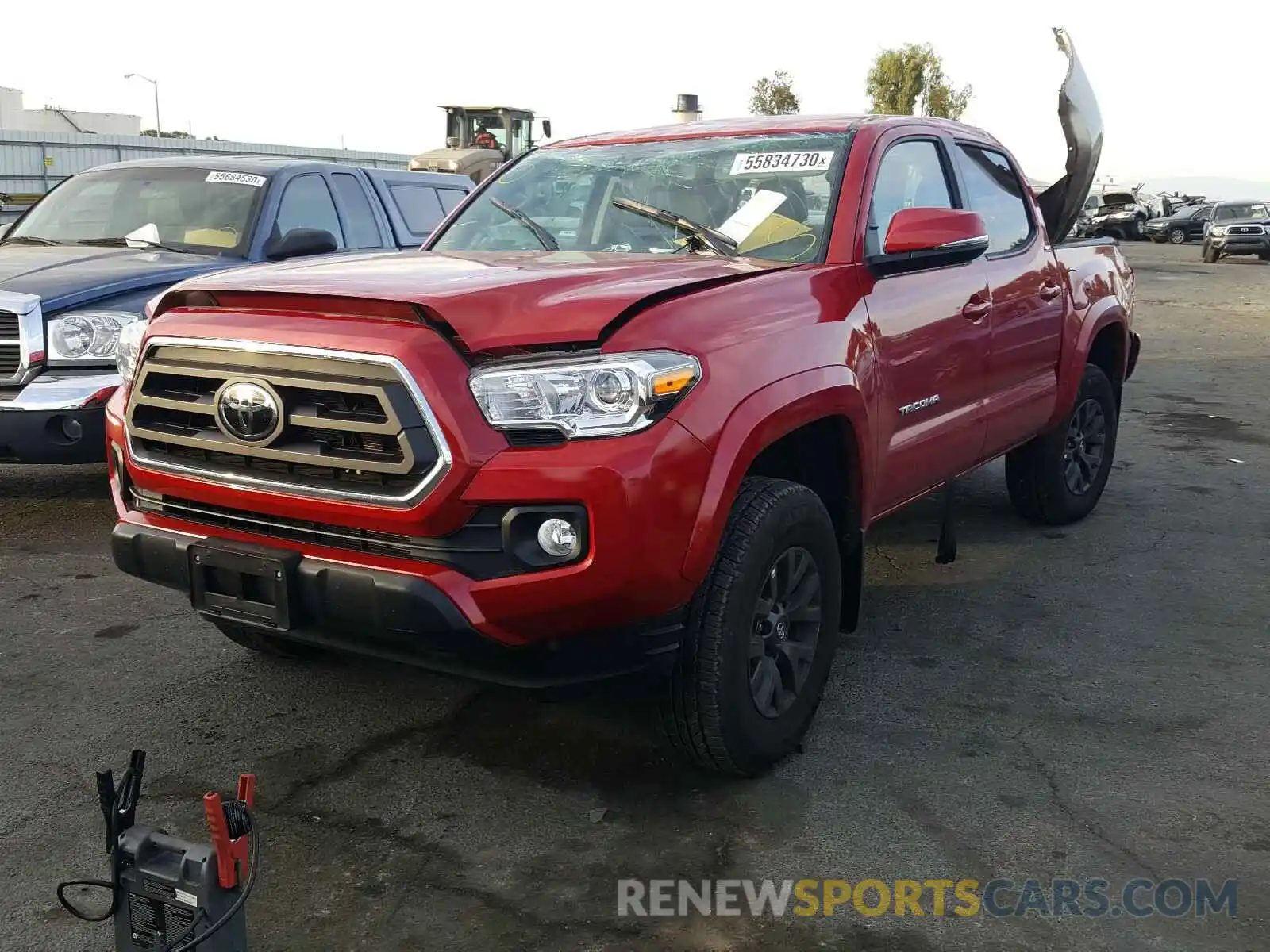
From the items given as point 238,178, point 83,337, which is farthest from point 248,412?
point 238,178

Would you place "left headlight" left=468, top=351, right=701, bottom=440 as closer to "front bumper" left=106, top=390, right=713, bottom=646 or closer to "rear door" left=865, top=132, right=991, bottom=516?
"front bumper" left=106, top=390, right=713, bottom=646

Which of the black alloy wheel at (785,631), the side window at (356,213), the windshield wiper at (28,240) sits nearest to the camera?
the black alloy wheel at (785,631)

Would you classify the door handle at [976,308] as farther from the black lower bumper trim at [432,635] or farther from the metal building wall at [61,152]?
the metal building wall at [61,152]

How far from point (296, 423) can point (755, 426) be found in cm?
113

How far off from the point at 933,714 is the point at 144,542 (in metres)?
2.38

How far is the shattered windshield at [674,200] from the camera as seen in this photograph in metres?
4.11

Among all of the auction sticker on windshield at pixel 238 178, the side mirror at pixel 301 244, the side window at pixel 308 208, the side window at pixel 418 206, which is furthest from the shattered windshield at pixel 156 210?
the side window at pixel 418 206

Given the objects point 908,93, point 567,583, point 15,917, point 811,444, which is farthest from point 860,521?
point 908,93

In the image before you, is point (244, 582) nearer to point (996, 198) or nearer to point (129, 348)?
point (129, 348)

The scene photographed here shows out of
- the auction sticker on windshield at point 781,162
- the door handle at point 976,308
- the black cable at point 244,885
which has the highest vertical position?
the auction sticker on windshield at point 781,162

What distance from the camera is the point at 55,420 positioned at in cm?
553

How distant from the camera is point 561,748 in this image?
3.69m

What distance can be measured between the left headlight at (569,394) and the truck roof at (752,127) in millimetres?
1848

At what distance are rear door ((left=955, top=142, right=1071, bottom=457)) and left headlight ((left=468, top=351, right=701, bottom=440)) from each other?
2288 mm
